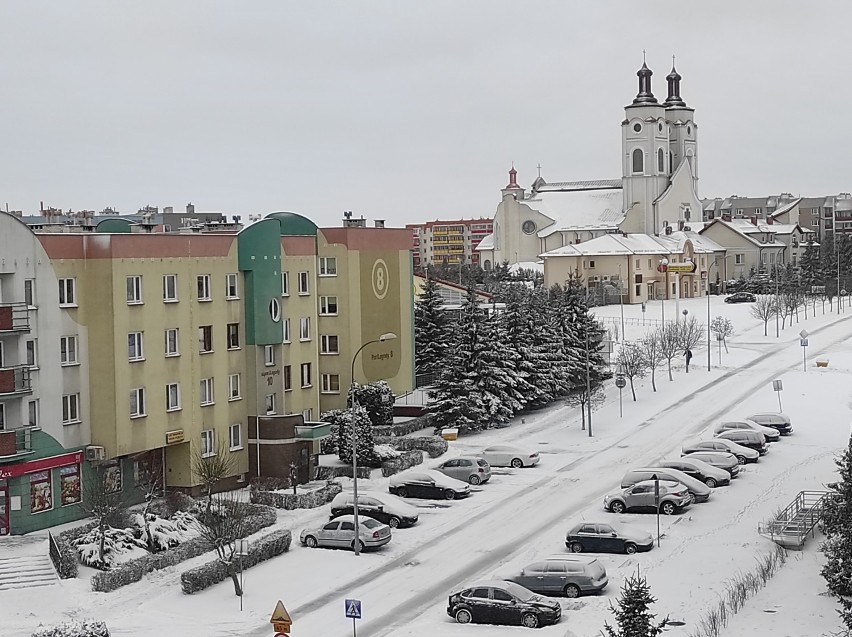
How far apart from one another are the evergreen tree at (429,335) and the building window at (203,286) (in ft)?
70.5

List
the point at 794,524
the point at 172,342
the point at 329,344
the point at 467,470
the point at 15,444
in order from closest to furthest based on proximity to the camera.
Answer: the point at 794,524, the point at 15,444, the point at 172,342, the point at 467,470, the point at 329,344

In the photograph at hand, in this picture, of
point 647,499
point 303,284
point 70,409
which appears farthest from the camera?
point 303,284

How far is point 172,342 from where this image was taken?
136 feet

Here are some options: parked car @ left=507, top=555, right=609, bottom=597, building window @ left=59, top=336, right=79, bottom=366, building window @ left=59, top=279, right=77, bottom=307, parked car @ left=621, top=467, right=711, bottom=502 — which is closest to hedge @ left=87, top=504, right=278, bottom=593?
building window @ left=59, top=336, right=79, bottom=366

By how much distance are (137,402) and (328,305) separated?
43.6 feet

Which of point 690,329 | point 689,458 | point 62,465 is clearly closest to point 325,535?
point 62,465

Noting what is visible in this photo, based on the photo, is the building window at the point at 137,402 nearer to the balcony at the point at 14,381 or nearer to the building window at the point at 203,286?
the balcony at the point at 14,381

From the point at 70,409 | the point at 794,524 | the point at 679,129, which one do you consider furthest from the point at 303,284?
the point at 679,129

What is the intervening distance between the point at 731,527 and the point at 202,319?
61.6ft

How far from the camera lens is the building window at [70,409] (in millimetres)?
37906

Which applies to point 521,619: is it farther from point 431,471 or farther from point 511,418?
point 511,418

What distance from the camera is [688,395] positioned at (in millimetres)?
62000

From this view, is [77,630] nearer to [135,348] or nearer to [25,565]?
[25,565]

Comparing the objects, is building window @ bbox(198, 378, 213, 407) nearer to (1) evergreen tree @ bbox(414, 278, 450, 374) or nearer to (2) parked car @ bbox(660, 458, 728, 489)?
(2) parked car @ bbox(660, 458, 728, 489)
